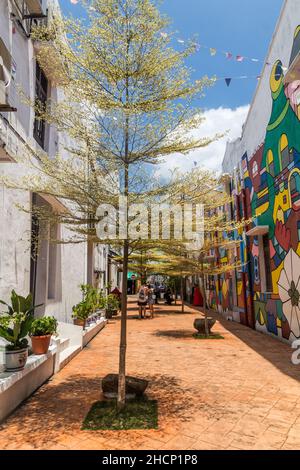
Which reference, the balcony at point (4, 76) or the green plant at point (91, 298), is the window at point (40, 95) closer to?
the balcony at point (4, 76)

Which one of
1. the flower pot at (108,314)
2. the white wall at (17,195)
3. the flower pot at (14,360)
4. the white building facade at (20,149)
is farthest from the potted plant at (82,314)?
the flower pot at (108,314)

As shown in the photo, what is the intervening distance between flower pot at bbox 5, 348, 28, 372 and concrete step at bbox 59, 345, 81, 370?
2.47m

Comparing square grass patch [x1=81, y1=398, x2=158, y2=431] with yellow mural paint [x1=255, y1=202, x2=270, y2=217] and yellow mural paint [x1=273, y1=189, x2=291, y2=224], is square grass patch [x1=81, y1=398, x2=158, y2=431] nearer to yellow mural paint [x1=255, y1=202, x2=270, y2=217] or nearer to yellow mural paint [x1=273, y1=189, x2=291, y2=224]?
yellow mural paint [x1=273, y1=189, x2=291, y2=224]

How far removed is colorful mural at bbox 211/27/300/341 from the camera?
30.1ft

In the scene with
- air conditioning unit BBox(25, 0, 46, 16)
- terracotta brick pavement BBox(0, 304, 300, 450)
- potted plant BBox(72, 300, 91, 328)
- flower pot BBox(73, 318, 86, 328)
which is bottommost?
terracotta brick pavement BBox(0, 304, 300, 450)

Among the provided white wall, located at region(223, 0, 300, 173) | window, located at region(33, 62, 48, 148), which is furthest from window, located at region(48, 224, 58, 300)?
white wall, located at region(223, 0, 300, 173)

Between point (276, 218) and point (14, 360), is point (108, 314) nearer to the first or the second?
point (276, 218)

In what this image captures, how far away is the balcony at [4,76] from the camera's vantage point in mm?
5477

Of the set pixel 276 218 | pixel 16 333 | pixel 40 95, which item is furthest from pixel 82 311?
pixel 276 218

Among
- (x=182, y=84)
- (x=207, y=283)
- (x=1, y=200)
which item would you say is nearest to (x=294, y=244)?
(x=182, y=84)

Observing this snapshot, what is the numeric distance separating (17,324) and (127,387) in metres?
2.05
